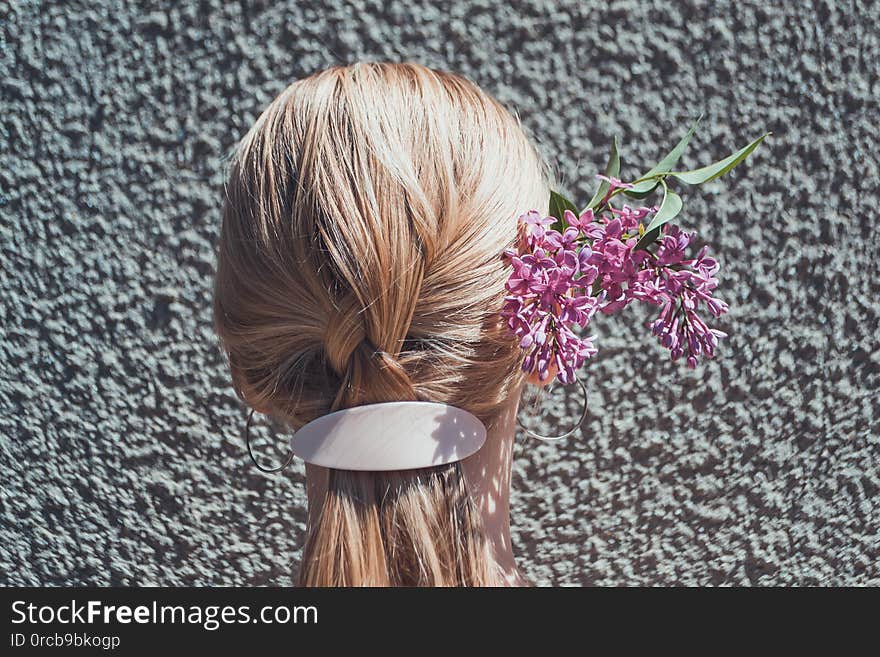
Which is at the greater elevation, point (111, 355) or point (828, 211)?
point (828, 211)

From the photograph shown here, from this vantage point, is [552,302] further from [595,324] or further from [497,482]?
[595,324]

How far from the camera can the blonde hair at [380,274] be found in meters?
0.53

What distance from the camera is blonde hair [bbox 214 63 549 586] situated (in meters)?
0.53

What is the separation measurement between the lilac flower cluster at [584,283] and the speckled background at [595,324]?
1.02 feet

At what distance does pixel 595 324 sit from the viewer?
2.84 feet

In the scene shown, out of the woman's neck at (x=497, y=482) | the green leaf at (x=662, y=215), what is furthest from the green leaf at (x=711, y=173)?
the woman's neck at (x=497, y=482)

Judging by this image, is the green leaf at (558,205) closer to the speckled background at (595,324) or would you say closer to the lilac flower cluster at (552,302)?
the lilac flower cluster at (552,302)

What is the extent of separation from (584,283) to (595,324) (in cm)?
35

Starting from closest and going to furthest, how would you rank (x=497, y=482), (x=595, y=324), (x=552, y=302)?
(x=552, y=302) < (x=497, y=482) < (x=595, y=324)

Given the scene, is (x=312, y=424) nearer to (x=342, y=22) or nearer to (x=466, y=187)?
(x=466, y=187)

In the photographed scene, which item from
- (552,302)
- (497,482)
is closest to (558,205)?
(552,302)

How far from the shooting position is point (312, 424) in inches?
21.9

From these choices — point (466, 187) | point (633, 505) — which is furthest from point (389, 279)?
point (633, 505)

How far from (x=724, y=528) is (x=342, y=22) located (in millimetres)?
773
